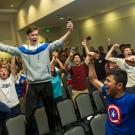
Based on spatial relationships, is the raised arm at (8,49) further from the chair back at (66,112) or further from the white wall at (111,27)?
the white wall at (111,27)

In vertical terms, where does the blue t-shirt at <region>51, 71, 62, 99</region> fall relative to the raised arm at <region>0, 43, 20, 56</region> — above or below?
below

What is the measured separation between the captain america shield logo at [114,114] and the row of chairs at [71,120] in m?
0.52

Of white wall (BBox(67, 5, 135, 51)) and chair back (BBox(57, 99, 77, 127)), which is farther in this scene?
white wall (BBox(67, 5, 135, 51))

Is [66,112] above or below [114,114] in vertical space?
below

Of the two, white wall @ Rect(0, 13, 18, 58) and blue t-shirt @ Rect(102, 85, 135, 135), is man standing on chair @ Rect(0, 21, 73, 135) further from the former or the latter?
white wall @ Rect(0, 13, 18, 58)

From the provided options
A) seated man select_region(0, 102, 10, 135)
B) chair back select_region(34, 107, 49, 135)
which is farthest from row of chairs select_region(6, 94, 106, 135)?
seated man select_region(0, 102, 10, 135)

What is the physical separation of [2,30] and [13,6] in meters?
1.52

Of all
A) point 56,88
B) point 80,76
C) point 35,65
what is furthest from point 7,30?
point 35,65

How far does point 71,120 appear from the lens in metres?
4.35

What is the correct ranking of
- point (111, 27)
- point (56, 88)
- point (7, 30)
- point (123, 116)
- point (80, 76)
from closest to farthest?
point (123, 116), point (56, 88), point (80, 76), point (111, 27), point (7, 30)

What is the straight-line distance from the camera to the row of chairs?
3.09 meters

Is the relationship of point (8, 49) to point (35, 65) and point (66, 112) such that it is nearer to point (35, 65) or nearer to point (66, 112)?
point (35, 65)

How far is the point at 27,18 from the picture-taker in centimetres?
1344

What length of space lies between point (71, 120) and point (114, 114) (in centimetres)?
198
